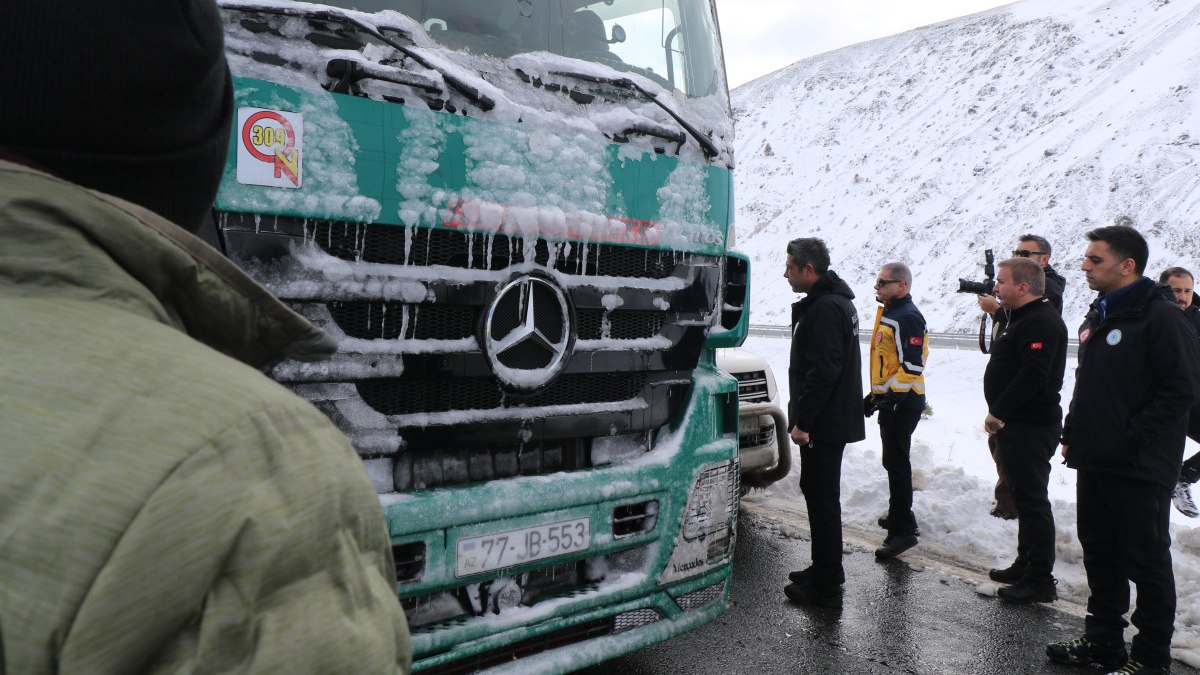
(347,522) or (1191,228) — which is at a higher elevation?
(1191,228)

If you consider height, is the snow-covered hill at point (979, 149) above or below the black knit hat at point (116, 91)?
above

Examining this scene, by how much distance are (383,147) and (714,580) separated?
6.64 feet

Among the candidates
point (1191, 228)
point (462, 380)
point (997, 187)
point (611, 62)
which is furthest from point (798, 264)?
point (997, 187)

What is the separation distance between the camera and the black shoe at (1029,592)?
461cm

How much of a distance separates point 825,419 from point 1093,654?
1.57 m

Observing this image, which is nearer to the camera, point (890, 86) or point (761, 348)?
point (761, 348)

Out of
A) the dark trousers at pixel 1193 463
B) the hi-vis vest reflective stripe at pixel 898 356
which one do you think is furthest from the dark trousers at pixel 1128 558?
the dark trousers at pixel 1193 463

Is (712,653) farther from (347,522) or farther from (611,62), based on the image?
(347,522)

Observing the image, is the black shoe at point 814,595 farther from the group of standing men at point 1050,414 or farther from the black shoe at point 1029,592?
the black shoe at point 1029,592

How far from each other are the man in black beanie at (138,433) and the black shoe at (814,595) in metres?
4.09

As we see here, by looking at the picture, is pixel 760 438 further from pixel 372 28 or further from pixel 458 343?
pixel 372 28

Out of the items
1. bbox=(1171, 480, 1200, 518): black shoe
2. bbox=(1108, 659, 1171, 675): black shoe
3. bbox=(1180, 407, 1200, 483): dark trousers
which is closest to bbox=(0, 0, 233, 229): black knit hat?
bbox=(1108, 659, 1171, 675): black shoe

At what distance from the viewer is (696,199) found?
11.5 feet

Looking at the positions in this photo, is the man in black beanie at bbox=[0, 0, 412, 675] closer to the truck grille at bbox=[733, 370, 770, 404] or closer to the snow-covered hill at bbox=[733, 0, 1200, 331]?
the truck grille at bbox=[733, 370, 770, 404]
